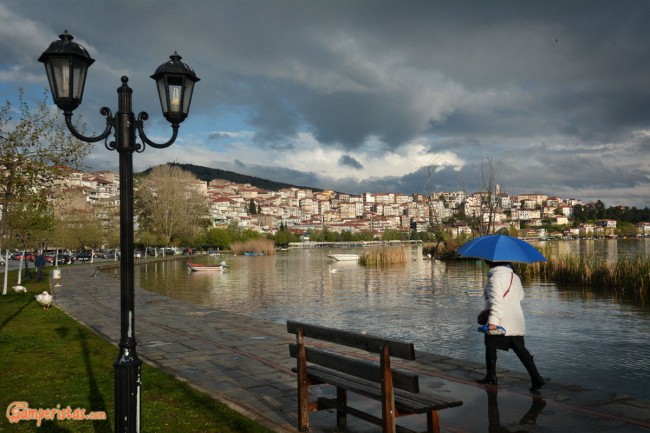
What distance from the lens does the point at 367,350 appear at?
14.1ft

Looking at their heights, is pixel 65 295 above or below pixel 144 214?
below

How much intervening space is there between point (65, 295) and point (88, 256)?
150 feet

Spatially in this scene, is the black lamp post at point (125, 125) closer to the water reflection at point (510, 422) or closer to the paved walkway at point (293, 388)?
the paved walkway at point (293, 388)

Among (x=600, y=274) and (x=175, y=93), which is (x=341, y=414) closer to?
(x=175, y=93)

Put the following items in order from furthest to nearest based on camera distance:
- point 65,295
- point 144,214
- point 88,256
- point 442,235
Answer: point 144,214
point 88,256
point 442,235
point 65,295

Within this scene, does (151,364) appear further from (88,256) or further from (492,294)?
(88,256)

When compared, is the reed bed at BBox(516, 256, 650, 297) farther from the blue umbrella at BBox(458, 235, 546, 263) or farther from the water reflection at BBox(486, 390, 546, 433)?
the water reflection at BBox(486, 390, 546, 433)

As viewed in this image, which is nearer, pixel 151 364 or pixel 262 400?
pixel 262 400

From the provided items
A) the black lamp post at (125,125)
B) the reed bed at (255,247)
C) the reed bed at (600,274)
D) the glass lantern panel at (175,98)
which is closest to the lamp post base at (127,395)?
the black lamp post at (125,125)

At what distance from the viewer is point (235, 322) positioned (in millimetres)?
12523

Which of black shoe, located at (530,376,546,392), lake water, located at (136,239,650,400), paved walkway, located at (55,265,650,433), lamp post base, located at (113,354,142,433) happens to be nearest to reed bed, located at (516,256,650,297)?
lake water, located at (136,239,650,400)

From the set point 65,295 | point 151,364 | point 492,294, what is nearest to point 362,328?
point 151,364

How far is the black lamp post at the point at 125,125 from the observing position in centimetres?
443

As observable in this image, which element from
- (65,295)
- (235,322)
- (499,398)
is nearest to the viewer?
(499,398)
